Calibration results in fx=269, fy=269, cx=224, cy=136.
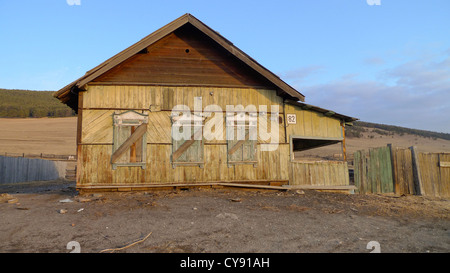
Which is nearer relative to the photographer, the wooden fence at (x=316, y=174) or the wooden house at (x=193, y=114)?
the wooden house at (x=193, y=114)

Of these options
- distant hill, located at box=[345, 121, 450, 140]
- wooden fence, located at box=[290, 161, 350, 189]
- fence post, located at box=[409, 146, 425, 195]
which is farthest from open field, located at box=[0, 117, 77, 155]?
distant hill, located at box=[345, 121, 450, 140]

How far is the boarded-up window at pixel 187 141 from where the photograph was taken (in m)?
10.8

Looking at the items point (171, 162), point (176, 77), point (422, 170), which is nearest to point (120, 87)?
point (176, 77)

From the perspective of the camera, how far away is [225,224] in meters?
5.99

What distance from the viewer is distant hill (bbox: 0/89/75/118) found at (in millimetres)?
69188

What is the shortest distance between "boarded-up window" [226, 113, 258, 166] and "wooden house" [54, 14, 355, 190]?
0.04 m

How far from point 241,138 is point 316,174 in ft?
11.5

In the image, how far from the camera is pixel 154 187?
415 inches

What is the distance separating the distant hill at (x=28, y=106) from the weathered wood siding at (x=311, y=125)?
75.7m

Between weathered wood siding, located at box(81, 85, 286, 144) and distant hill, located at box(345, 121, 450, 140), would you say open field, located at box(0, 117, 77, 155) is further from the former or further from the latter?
distant hill, located at box(345, 121, 450, 140)

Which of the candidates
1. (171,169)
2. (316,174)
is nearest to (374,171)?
(316,174)

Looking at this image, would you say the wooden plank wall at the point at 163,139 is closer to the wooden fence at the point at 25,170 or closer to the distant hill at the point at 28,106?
the wooden fence at the point at 25,170

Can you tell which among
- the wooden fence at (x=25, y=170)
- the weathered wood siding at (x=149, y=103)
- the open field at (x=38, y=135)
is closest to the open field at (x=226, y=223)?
the weathered wood siding at (x=149, y=103)
